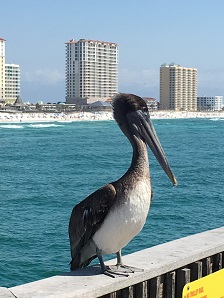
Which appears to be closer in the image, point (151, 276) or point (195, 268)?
A: point (151, 276)

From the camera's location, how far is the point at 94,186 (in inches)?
1260

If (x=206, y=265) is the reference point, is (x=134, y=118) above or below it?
above

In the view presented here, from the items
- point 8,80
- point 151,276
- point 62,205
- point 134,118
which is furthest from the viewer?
point 8,80

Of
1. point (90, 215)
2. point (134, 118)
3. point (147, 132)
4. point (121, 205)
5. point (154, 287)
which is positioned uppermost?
point (134, 118)

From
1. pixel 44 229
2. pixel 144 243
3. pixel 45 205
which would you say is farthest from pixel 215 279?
pixel 45 205

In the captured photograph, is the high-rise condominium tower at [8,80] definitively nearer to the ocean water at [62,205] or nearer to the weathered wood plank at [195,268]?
the ocean water at [62,205]

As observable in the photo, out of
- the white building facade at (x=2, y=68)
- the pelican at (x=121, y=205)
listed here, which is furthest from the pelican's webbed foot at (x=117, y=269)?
the white building facade at (x=2, y=68)

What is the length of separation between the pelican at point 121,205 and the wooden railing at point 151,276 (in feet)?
0.42

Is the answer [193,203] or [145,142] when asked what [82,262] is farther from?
[193,203]

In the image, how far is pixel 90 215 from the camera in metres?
4.84

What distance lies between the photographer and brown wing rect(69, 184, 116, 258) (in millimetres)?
4770

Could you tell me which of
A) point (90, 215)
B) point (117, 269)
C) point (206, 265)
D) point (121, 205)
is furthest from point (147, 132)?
point (206, 265)

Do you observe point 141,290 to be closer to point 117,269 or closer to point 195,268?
point 117,269

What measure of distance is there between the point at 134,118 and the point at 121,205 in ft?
2.44
